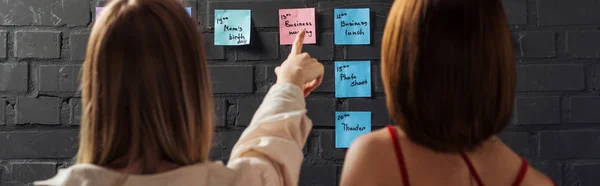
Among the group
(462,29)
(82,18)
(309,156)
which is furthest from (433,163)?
(82,18)

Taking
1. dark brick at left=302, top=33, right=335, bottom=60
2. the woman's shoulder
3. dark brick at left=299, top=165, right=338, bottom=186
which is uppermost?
dark brick at left=302, top=33, right=335, bottom=60

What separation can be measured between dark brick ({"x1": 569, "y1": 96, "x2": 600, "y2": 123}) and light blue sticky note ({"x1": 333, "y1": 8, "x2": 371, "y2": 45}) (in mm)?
647

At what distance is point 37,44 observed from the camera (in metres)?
2.04

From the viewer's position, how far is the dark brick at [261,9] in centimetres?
199

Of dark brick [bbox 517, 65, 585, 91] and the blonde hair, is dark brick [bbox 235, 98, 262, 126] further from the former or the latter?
the blonde hair

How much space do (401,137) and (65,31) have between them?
1404mm

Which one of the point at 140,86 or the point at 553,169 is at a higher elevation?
the point at 140,86

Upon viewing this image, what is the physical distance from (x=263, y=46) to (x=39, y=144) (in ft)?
2.56

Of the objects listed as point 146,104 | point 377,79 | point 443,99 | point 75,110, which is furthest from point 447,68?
point 75,110

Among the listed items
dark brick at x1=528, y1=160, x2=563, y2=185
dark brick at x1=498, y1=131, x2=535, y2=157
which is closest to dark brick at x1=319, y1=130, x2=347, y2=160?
dark brick at x1=498, y1=131, x2=535, y2=157

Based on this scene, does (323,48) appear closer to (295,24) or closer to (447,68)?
(295,24)

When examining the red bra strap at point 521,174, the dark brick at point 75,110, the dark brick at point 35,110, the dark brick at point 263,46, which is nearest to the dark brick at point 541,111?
the dark brick at point 263,46

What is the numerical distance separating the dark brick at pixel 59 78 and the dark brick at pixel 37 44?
0.04 metres

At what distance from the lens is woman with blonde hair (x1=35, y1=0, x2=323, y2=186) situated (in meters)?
1.00
